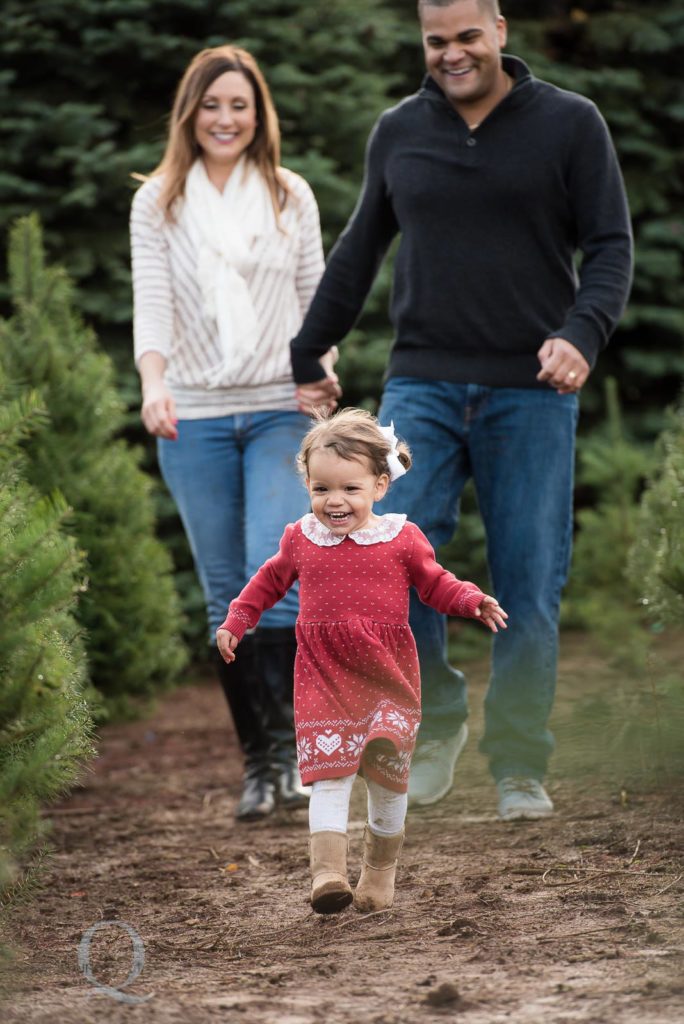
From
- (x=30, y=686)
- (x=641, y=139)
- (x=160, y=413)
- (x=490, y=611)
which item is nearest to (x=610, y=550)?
(x=641, y=139)

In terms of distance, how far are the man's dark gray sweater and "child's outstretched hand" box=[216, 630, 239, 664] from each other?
4.31 feet

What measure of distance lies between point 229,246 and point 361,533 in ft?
5.65

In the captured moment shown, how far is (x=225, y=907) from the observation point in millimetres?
3447

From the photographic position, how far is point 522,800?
4109 mm

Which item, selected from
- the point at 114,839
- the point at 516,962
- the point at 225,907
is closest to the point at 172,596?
the point at 114,839

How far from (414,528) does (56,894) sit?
4.47 feet

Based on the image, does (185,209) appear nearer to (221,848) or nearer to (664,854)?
(221,848)

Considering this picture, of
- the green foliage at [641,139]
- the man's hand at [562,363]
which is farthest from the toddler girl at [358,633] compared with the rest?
the green foliage at [641,139]

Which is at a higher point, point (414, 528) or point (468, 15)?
point (468, 15)

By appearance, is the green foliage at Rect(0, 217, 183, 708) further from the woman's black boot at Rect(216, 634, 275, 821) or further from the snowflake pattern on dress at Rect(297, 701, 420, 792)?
the snowflake pattern on dress at Rect(297, 701, 420, 792)

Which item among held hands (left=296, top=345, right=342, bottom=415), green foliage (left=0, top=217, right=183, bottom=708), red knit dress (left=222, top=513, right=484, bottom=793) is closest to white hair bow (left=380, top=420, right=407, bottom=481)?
red knit dress (left=222, top=513, right=484, bottom=793)

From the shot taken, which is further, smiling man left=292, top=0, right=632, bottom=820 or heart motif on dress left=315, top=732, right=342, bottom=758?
smiling man left=292, top=0, right=632, bottom=820

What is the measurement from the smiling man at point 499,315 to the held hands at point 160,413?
0.65 meters

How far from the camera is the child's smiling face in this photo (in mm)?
3125
